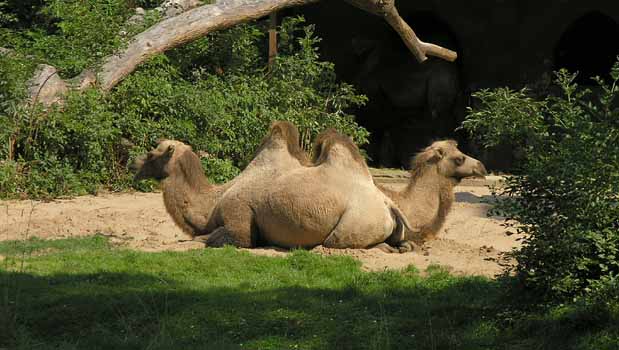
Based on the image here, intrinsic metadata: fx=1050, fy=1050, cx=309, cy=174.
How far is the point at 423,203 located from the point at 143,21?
24.4 ft

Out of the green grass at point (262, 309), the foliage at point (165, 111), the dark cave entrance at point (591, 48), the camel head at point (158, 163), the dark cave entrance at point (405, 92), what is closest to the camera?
the green grass at point (262, 309)

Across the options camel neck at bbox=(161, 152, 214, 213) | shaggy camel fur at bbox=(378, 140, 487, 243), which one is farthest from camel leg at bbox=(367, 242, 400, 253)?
camel neck at bbox=(161, 152, 214, 213)

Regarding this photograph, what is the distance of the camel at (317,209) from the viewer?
998 cm

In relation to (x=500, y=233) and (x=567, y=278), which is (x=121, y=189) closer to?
(x=500, y=233)

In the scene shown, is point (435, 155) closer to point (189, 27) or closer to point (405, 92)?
point (189, 27)

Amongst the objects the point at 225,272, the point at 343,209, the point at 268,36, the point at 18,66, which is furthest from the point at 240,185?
the point at 268,36

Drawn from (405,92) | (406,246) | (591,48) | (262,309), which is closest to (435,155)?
(406,246)

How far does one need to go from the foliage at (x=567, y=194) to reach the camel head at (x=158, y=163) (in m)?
4.58

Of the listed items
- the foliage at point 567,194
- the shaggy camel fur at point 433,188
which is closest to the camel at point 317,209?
the shaggy camel fur at point 433,188

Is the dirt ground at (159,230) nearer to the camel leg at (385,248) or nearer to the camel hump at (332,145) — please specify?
the camel leg at (385,248)

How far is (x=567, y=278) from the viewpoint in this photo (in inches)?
265

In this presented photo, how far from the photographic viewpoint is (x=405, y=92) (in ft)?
71.4

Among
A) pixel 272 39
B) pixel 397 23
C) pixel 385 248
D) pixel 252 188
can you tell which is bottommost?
pixel 385 248

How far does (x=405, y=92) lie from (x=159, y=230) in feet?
36.3
